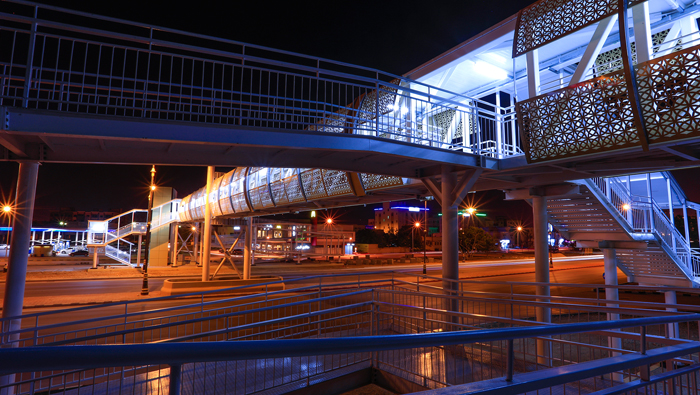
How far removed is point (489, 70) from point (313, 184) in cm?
820

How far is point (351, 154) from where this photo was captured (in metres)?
9.15

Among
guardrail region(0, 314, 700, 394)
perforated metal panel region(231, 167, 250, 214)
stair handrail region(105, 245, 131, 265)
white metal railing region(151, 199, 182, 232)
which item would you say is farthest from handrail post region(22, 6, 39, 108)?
stair handrail region(105, 245, 131, 265)

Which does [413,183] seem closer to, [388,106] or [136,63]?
[388,106]

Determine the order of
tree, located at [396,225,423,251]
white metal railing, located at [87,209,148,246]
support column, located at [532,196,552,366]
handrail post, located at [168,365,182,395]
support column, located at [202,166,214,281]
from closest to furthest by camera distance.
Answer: handrail post, located at [168,365,182,395] → support column, located at [532,196,552,366] → support column, located at [202,166,214,281] → white metal railing, located at [87,209,148,246] → tree, located at [396,225,423,251]

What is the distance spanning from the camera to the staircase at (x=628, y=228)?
12.5 metres

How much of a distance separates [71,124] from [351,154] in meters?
5.51

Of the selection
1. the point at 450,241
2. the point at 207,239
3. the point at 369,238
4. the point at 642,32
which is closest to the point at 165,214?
the point at 207,239

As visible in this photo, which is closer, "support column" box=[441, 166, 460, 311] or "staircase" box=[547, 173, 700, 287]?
"support column" box=[441, 166, 460, 311]

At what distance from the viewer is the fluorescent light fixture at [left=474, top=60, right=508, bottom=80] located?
45.5 ft

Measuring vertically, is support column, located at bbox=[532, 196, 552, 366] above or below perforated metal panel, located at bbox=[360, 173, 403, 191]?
below

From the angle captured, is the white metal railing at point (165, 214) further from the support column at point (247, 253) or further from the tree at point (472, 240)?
the tree at point (472, 240)

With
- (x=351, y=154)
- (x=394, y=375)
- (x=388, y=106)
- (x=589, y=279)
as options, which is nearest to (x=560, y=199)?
(x=388, y=106)

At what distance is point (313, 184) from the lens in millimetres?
15578

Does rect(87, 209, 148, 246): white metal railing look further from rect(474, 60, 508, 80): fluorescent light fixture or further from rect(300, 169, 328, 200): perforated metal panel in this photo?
rect(474, 60, 508, 80): fluorescent light fixture
